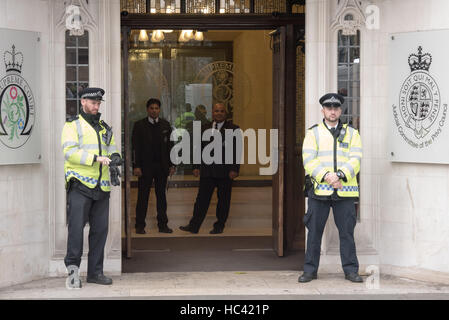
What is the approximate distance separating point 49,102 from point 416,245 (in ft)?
14.2

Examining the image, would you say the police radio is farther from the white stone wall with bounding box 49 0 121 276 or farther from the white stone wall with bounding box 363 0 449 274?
the white stone wall with bounding box 49 0 121 276

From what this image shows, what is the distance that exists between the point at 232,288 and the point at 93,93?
2.46 metres

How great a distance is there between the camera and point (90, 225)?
8.04 meters

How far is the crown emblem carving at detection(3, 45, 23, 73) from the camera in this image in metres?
7.96

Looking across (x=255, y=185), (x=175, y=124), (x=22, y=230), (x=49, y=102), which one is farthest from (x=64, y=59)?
(x=255, y=185)

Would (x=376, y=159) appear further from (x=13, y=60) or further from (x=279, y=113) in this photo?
(x=13, y=60)

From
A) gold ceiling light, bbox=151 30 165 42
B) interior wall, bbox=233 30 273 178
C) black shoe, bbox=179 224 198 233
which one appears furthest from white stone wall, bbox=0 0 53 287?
interior wall, bbox=233 30 273 178

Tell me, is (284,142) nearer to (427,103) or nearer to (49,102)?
(427,103)

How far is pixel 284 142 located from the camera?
982 cm

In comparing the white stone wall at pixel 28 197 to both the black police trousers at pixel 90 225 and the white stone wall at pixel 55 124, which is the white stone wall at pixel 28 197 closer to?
the white stone wall at pixel 55 124

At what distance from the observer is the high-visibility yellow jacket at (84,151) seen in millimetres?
7602

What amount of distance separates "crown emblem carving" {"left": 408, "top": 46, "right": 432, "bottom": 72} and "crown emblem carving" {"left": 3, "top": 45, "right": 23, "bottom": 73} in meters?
4.19

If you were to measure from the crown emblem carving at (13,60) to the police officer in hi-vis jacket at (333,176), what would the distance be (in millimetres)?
3120

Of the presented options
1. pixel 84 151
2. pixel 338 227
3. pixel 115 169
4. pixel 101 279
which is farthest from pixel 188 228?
pixel 84 151
